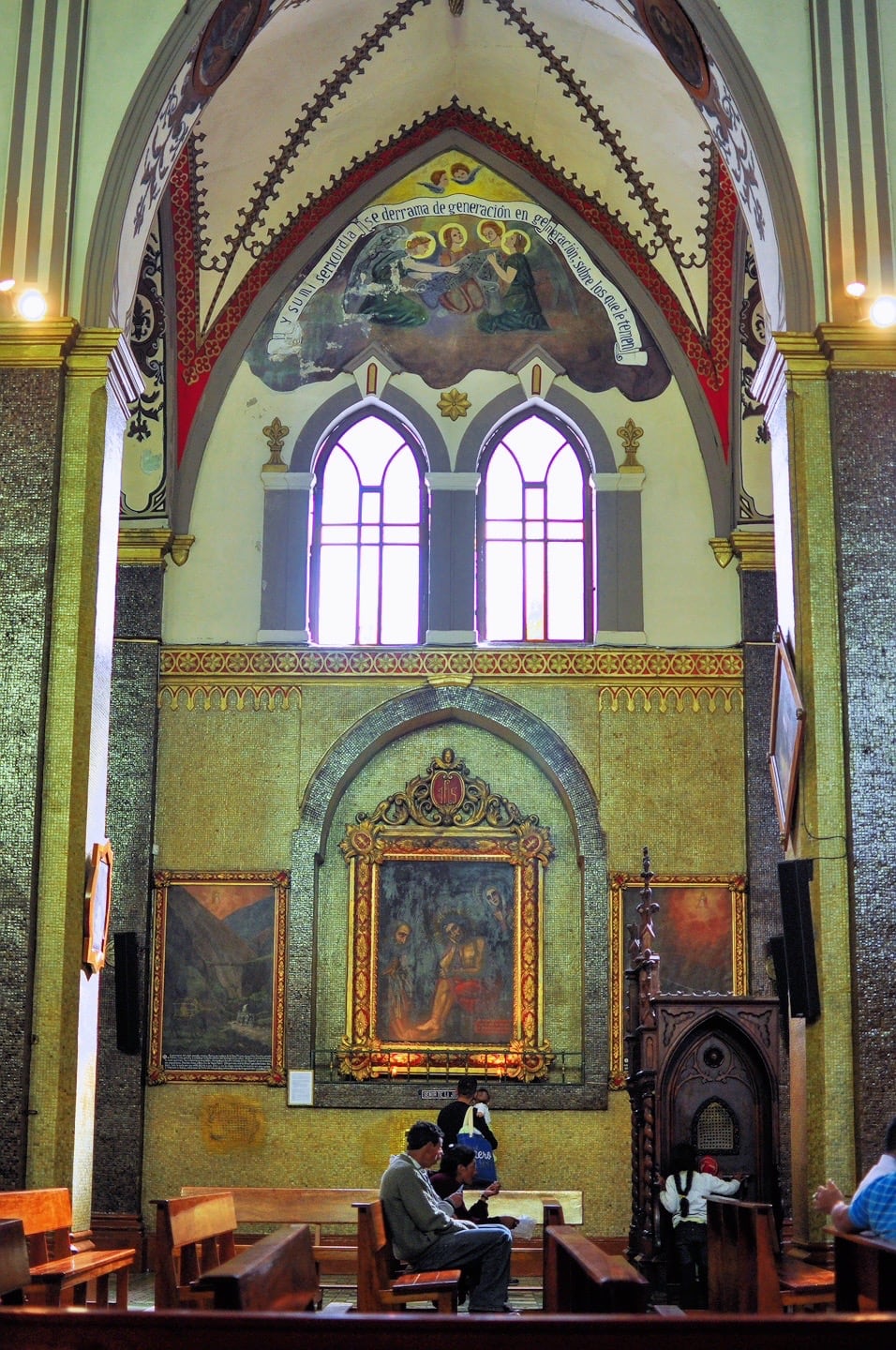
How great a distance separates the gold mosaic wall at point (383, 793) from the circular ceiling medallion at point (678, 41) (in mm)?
5967

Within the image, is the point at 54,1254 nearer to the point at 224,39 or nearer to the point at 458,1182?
the point at 458,1182

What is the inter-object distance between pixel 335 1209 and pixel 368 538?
23.0ft

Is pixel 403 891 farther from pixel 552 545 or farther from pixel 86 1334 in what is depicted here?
pixel 86 1334

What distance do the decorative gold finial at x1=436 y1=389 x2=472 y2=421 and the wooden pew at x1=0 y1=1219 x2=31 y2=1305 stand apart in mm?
12206

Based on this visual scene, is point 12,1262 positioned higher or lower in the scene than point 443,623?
lower

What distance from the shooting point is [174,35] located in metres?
11.9

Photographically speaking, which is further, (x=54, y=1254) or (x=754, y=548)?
(x=754, y=548)

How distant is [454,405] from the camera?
1786 cm

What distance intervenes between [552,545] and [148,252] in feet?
16.4

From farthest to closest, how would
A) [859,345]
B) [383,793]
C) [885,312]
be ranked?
[383,793] < [859,345] < [885,312]

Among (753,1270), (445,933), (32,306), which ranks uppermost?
(32,306)

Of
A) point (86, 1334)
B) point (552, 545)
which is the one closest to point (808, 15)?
point (552, 545)

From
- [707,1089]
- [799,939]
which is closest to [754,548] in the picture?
[707,1089]

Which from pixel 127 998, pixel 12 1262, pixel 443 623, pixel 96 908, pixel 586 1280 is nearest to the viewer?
pixel 586 1280
